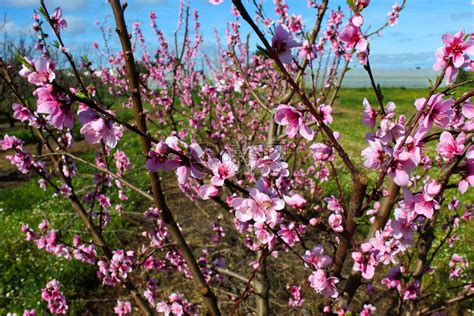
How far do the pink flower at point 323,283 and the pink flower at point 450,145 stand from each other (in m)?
0.65

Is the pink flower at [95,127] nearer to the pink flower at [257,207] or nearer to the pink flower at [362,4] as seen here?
the pink flower at [257,207]

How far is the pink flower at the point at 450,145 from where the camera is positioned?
3.85ft

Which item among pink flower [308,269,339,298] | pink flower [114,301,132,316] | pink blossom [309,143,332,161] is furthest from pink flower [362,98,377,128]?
pink flower [114,301,132,316]

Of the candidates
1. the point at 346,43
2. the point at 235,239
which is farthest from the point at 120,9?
the point at 235,239

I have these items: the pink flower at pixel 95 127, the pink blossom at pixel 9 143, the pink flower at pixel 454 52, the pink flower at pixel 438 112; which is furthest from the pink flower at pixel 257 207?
the pink blossom at pixel 9 143

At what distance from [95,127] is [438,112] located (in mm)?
1076

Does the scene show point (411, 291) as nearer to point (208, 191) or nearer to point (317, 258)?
point (317, 258)

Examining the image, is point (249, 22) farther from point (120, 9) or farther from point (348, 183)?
point (348, 183)

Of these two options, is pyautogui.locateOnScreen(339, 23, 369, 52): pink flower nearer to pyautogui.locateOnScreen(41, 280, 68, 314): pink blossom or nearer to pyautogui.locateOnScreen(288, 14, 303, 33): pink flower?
pyautogui.locateOnScreen(288, 14, 303, 33): pink flower

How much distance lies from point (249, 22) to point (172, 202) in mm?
6961

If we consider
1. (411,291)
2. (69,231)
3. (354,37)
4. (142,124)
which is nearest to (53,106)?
(142,124)

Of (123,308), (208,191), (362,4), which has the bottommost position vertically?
(123,308)

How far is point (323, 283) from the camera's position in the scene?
1456mm

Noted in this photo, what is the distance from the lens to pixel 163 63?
24.4 feet
